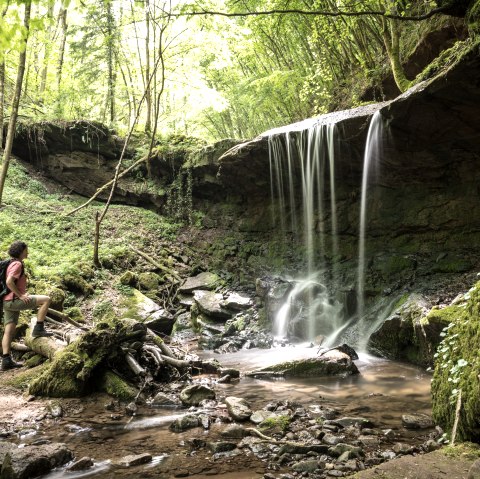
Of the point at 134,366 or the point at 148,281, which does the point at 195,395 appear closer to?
the point at 134,366

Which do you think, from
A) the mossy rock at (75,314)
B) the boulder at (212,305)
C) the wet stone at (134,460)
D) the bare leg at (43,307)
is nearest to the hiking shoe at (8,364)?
the bare leg at (43,307)

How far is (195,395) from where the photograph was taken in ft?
16.6

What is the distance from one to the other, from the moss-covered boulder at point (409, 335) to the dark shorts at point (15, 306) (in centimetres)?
603

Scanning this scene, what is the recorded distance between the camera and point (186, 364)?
6195 mm

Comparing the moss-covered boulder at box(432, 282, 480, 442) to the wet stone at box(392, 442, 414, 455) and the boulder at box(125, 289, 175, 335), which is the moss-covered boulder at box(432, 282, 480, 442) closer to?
the wet stone at box(392, 442, 414, 455)

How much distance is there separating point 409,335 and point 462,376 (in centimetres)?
464

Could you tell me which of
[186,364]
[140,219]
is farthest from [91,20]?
[186,364]

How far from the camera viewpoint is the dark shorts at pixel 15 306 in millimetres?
A: 5903

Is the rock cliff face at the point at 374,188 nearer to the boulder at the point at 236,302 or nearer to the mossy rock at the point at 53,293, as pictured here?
the boulder at the point at 236,302

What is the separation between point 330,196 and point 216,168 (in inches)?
166

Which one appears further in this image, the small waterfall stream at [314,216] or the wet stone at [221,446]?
the small waterfall stream at [314,216]

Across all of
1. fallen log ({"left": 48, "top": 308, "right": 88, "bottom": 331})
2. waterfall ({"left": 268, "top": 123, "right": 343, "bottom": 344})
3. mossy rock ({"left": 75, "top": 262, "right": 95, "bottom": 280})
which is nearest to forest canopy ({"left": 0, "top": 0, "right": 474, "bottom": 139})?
waterfall ({"left": 268, "top": 123, "right": 343, "bottom": 344})

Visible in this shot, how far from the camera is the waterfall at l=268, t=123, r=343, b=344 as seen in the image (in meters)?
9.74

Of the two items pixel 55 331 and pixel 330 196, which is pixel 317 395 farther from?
pixel 330 196
